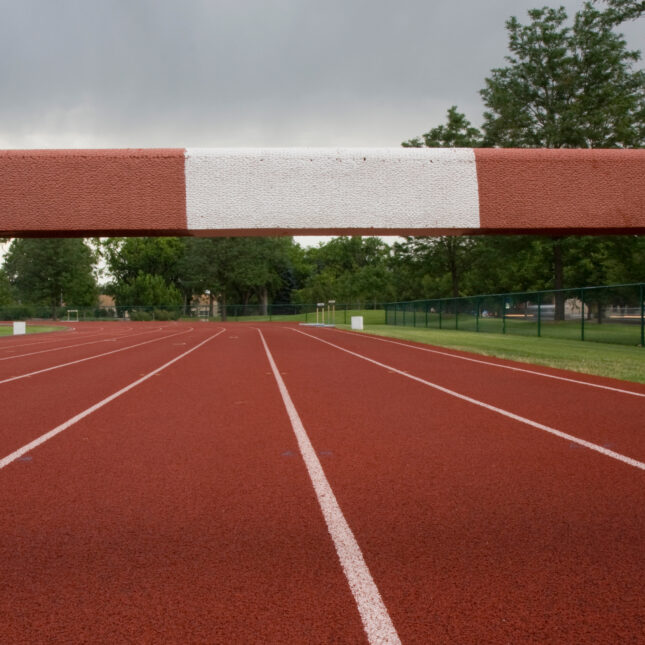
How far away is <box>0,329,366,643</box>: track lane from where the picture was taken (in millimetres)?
2424

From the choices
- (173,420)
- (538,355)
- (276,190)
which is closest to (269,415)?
(173,420)

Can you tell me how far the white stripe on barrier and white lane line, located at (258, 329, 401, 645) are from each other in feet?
25.8

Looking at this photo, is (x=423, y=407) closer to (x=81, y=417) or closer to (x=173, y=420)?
(x=173, y=420)

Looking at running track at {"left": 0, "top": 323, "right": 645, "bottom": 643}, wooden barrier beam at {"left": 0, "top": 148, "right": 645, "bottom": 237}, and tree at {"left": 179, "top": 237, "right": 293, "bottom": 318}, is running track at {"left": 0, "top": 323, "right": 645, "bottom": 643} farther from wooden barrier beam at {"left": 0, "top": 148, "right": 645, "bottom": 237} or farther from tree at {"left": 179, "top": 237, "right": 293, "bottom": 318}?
tree at {"left": 179, "top": 237, "right": 293, "bottom": 318}

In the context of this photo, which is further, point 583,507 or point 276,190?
point 276,190

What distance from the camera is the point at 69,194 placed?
11688 mm

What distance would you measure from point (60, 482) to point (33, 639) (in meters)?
2.20

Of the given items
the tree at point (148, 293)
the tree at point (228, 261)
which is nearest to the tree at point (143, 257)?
the tree at point (148, 293)

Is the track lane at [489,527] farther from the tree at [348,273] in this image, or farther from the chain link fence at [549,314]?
the tree at [348,273]

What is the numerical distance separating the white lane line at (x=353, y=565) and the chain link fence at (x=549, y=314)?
14.5 metres

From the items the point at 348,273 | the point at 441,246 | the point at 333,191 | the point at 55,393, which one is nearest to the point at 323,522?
the point at 55,393

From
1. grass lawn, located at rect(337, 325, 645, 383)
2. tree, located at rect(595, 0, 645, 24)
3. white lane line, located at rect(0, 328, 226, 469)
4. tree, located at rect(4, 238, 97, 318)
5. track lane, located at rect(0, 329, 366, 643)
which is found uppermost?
tree, located at rect(595, 0, 645, 24)

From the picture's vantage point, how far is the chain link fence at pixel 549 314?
1825cm

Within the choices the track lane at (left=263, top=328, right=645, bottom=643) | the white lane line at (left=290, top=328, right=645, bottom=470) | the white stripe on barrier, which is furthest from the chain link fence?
the track lane at (left=263, top=328, right=645, bottom=643)
